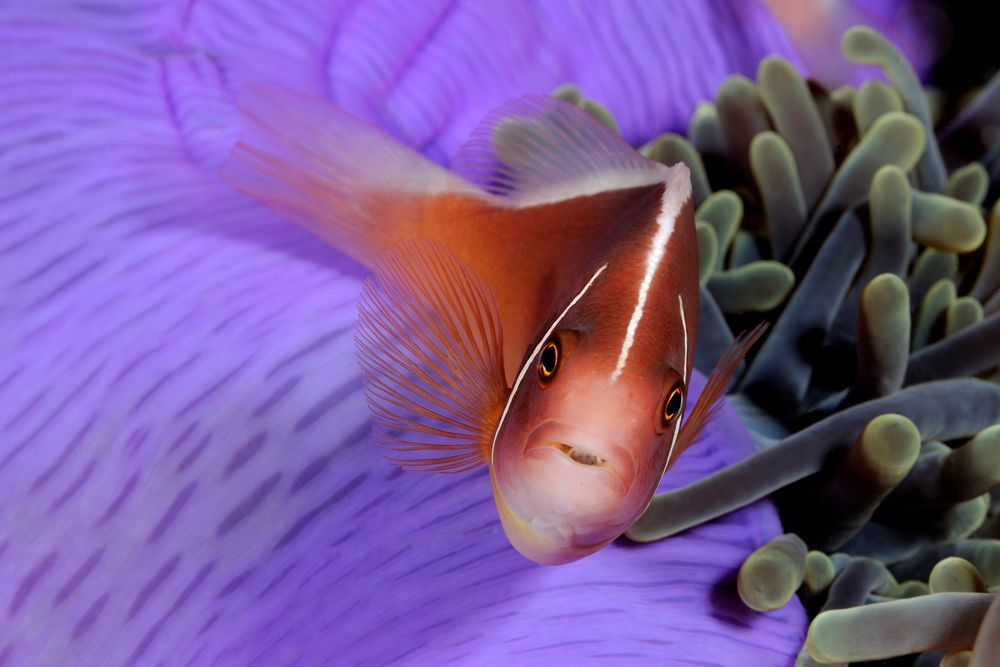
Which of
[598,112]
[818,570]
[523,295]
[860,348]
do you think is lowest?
[818,570]

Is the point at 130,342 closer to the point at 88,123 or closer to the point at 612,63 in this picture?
the point at 88,123

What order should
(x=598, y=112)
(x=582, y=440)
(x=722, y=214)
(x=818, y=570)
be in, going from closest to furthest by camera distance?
(x=582, y=440) → (x=818, y=570) → (x=722, y=214) → (x=598, y=112)

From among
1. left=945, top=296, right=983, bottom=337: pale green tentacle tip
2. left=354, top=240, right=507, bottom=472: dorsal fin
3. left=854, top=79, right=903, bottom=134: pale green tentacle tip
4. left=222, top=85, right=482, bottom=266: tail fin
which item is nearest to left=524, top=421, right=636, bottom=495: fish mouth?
left=354, top=240, right=507, bottom=472: dorsal fin

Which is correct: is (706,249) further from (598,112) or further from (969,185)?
(969,185)

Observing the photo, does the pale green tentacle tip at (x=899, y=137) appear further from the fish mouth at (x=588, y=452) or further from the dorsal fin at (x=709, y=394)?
the fish mouth at (x=588, y=452)

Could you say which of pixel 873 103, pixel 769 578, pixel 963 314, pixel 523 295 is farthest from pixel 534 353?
pixel 873 103

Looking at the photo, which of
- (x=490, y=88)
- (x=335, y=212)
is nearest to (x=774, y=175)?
(x=490, y=88)

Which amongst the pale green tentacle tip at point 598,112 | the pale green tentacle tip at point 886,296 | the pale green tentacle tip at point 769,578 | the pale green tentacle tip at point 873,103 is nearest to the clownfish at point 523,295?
the pale green tentacle tip at point 769,578
